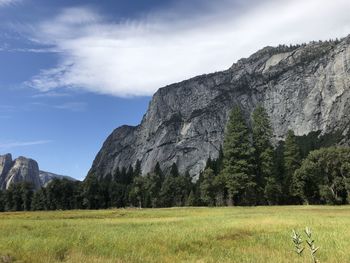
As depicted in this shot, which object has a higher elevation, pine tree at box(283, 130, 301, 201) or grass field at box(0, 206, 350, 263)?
pine tree at box(283, 130, 301, 201)

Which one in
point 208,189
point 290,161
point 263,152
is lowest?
point 208,189

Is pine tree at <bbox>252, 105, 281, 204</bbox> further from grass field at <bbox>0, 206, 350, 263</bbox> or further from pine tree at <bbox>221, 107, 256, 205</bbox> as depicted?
grass field at <bbox>0, 206, 350, 263</bbox>

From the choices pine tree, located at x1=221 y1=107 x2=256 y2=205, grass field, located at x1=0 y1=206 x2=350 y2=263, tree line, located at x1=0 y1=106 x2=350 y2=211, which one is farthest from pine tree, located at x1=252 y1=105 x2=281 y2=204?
grass field, located at x1=0 y1=206 x2=350 y2=263

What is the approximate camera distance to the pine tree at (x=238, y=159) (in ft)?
240

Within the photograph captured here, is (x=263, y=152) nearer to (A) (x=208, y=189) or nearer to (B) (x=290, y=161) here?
(B) (x=290, y=161)

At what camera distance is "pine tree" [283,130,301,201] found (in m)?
94.0

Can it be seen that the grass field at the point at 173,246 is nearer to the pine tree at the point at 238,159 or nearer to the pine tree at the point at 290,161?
the pine tree at the point at 238,159

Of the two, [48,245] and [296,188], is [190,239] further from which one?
[296,188]

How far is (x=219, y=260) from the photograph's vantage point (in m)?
16.4

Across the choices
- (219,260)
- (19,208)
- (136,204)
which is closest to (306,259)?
(219,260)

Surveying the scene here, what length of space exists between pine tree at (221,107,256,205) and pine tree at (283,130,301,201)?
2020 centimetres

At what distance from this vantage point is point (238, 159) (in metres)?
74.9

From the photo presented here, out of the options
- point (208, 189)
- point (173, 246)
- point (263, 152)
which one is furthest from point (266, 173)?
point (173, 246)

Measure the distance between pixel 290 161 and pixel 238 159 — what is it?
24530 millimetres
